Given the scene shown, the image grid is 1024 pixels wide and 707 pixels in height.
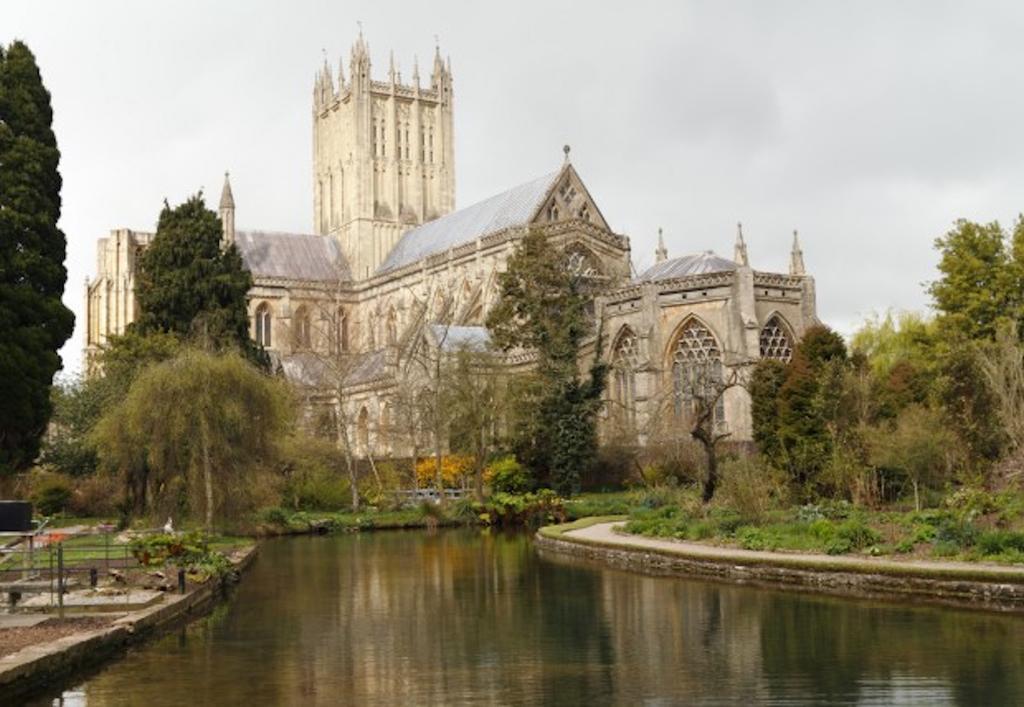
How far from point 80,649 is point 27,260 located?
1792cm

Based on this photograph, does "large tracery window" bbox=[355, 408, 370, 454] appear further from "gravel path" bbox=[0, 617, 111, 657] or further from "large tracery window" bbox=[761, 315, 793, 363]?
"gravel path" bbox=[0, 617, 111, 657]

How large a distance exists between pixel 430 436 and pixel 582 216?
18.5m

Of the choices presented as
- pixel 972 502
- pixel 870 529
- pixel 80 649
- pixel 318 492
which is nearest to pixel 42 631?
pixel 80 649

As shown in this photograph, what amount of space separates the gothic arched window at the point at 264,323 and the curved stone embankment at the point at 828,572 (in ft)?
164

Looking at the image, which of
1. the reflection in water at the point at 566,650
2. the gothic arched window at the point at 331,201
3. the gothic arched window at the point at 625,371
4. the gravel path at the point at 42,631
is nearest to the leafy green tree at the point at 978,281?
the gothic arched window at the point at 625,371

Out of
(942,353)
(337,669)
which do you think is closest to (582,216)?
(942,353)

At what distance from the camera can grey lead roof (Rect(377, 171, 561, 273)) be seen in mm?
59241

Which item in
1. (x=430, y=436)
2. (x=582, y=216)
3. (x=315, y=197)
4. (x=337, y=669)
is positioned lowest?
(x=337, y=669)

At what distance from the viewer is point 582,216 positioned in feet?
193

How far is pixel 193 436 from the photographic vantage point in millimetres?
24719

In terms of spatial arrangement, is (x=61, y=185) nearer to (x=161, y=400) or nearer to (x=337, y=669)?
(x=161, y=400)

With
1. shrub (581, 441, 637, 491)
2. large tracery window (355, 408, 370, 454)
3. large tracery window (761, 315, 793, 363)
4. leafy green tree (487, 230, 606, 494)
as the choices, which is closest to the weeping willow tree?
leafy green tree (487, 230, 606, 494)

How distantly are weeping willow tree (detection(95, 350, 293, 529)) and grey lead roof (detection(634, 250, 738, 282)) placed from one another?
22696 millimetres

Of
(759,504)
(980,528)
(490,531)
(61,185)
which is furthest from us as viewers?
(490,531)
